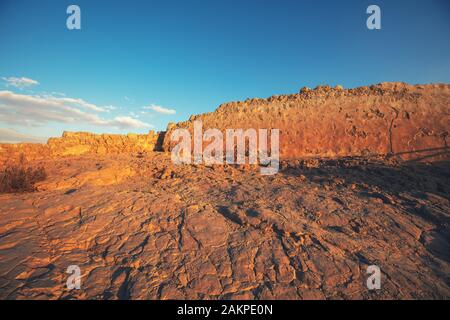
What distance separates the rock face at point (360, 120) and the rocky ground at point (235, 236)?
143cm

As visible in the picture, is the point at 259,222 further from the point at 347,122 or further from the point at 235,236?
the point at 347,122

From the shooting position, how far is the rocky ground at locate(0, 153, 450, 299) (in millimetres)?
2426

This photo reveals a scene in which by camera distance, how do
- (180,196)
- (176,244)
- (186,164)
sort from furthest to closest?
1. (186,164)
2. (180,196)
3. (176,244)

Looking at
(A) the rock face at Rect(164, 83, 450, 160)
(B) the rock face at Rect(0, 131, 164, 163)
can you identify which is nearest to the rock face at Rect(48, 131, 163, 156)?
(B) the rock face at Rect(0, 131, 164, 163)

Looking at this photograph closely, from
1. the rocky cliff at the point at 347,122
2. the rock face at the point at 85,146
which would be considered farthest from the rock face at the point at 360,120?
the rock face at the point at 85,146

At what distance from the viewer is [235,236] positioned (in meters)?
3.27

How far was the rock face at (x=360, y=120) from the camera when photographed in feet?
21.1

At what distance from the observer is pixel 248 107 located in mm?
9094

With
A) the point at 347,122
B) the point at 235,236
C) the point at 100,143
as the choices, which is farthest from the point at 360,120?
the point at 100,143

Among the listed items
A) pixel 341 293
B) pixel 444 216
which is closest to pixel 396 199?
pixel 444 216
